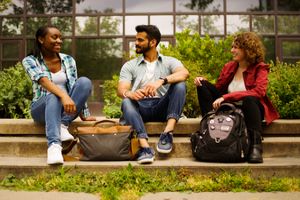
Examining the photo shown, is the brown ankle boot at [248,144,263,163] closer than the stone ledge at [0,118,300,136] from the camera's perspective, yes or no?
Yes

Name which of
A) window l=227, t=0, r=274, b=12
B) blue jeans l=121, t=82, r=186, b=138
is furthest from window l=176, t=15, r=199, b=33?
blue jeans l=121, t=82, r=186, b=138

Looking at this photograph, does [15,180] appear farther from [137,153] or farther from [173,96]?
[173,96]

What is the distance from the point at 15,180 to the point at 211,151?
1940mm

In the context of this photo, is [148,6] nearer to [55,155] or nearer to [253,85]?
[253,85]

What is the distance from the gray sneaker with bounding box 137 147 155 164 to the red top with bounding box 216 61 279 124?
3.29 feet

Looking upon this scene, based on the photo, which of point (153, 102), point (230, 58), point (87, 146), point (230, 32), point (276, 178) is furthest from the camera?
point (230, 32)

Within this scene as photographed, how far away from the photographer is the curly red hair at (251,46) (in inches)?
194

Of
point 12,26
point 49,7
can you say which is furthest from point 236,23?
point 12,26

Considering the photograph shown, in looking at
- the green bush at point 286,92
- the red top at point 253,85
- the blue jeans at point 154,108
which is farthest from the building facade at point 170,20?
the blue jeans at point 154,108

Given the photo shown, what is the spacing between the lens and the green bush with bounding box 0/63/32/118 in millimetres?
7129

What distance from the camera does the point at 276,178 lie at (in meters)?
4.23

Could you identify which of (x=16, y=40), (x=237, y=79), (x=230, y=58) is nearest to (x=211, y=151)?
(x=237, y=79)

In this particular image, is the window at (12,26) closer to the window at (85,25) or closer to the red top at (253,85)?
the window at (85,25)

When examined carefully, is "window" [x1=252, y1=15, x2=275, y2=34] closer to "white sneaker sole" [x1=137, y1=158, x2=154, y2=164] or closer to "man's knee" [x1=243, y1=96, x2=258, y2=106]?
"man's knee" [x1=243, y1=96, x2=258, y2=106]
